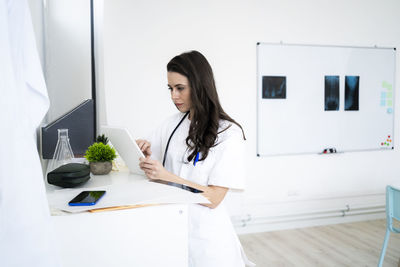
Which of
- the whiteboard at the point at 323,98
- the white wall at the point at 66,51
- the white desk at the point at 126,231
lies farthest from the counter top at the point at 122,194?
the whiteboard at the point at 323,98

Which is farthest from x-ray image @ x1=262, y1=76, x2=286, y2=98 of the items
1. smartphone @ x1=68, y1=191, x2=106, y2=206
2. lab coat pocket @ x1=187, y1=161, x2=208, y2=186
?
smartphone @ x1=68, y1=191, x2=106, y2=206

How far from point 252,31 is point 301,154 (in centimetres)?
138

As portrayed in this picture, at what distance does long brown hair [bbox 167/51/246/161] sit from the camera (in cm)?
137

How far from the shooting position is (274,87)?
10.9ft

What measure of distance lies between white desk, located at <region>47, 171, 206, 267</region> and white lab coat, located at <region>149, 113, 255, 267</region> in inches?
13.2

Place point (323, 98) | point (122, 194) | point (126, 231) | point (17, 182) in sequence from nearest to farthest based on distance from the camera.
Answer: point (17, 182)
point (126, 231)
point (122, 194)
point (323, 98)

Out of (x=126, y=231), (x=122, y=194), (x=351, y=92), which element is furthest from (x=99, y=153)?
(x=351, y=92)

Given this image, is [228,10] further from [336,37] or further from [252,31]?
[336,37]

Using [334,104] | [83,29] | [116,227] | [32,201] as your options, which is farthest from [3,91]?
[334,104]

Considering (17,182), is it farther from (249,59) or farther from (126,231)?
(249,59)

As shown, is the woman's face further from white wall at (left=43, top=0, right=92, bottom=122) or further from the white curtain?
white wall at (left=43, top=0, right=92, bottom=122)

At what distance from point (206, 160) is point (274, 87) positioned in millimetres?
2173

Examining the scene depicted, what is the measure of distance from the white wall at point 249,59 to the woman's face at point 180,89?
159 centimetres

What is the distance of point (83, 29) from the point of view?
2.62m
